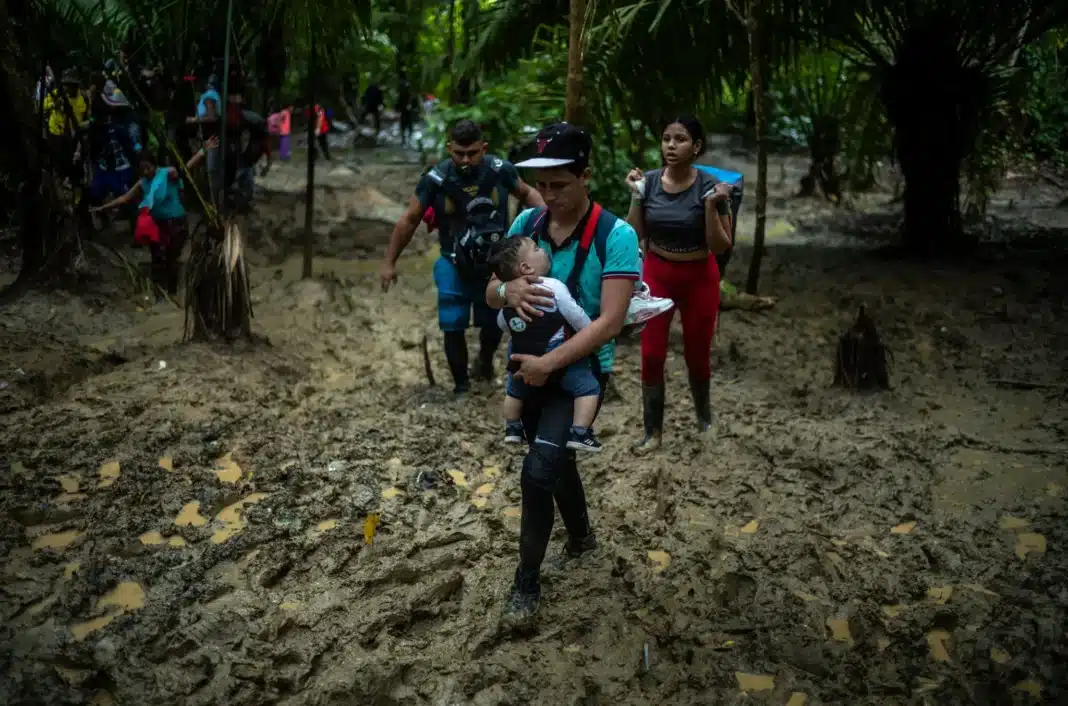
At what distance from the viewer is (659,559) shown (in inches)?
149

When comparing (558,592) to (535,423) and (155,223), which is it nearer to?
(535,423)

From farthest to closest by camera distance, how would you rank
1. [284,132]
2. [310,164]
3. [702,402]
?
1. [284,132]
2. [310,164]
3. [702,402]

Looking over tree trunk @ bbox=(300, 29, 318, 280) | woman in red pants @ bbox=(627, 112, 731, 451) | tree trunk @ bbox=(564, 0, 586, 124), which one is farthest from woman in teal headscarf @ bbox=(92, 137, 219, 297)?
woman in red pants @ bbox=(627, 112, 731, 451)

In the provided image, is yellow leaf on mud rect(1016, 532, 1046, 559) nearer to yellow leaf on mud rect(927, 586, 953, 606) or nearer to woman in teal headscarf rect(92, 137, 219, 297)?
yellow leaf on mud rect(927, 586, 953, 606)

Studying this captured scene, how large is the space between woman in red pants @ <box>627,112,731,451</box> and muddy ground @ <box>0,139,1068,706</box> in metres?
0.63

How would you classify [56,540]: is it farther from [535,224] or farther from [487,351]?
[487,351]

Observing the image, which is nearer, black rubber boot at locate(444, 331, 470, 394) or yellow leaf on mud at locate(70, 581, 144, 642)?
yellow leaf on mud at locate(70, 581, 144, 642)

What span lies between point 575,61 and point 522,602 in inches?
125

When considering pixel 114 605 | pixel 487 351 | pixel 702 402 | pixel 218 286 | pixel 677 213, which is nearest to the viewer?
pixel 114 605

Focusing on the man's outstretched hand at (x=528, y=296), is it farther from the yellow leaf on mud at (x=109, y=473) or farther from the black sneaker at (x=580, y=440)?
the yellow leaf on mud at (x=109, y=473)

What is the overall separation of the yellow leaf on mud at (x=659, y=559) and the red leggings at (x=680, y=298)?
1105 mm

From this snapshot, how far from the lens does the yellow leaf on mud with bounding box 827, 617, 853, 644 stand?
3.21m

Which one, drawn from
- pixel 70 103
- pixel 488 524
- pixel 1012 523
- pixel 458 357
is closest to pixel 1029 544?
pixel 1012 523

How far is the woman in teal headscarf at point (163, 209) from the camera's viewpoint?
284 inches
